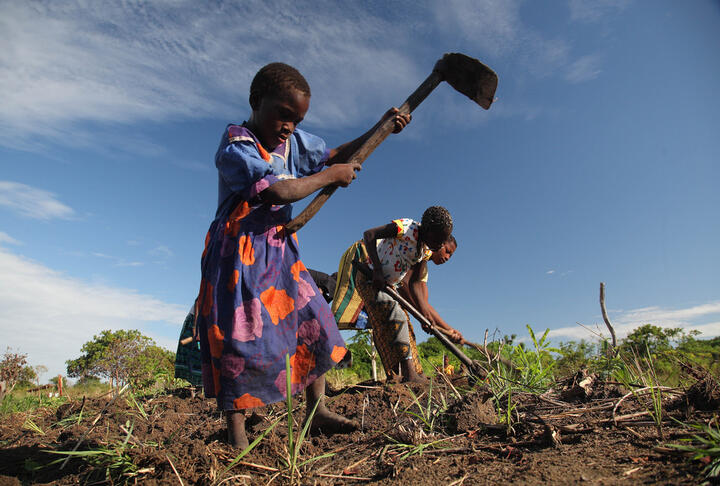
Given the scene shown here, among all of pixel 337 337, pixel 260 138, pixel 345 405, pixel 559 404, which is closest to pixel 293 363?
pixel 337 337

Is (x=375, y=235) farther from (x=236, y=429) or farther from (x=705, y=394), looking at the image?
(x=705, y=394)

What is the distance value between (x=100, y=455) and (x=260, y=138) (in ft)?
5.68

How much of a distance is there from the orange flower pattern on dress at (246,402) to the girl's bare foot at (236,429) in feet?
0.19

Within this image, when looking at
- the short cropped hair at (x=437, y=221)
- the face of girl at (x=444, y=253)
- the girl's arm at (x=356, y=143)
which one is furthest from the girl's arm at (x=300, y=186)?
the face of girl at (x=444, y=253)

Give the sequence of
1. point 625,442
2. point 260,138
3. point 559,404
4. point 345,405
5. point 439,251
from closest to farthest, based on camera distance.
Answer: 1. point 625,442
2. point 559,404
3. point 260,138
4. point 345,405
5. point 439,251

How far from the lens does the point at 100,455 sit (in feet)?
6.35

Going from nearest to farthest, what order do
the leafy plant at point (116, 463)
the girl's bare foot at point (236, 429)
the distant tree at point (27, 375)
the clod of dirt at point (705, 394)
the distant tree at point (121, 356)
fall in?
1. the leafy plant at point (116, 463)
2. the clod of dirt at point (705, 394)
3. the girl's bare foot at point (236, 429)
4. the distant tree at point (27, 375)
5. the distant tree at point (121, 356)

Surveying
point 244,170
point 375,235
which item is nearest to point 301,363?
point 244,170

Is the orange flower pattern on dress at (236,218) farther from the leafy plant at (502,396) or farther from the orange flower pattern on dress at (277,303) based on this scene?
the leafy plant at (502,396)

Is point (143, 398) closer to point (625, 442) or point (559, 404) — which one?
point (559, 404)

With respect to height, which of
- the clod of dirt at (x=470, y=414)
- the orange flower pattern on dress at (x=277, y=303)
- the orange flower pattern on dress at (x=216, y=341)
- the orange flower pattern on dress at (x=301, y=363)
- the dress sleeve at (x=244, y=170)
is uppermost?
the dress sleeve at (x=244, y=170)

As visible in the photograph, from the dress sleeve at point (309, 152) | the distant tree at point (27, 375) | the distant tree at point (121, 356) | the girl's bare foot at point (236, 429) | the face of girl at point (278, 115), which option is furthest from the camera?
the distant tree at point (121, 356)

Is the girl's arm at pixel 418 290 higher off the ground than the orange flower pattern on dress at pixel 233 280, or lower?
higher

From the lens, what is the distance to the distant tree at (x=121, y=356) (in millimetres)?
8922
